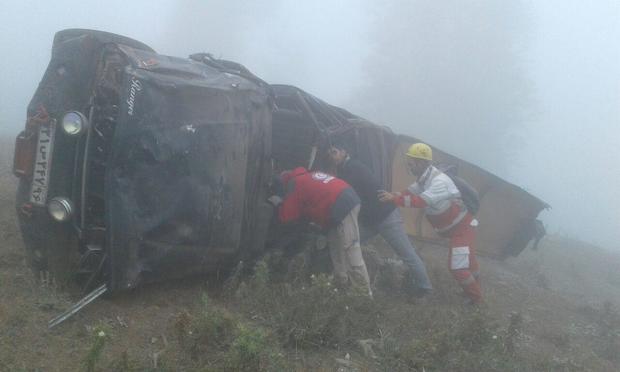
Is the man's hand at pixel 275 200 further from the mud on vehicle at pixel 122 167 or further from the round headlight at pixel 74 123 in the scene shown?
the round headlight at pixel 74 123

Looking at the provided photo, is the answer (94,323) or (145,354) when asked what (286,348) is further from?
(94,323)

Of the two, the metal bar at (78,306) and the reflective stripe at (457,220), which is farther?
the reflective stripe at (457,220)

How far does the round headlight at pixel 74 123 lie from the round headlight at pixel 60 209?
434 mm

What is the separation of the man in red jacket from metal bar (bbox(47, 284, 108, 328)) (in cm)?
158

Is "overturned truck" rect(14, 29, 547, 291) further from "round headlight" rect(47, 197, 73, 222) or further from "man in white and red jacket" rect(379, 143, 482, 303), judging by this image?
"man in white and red jacket" rect(379, 143, 482, 303)

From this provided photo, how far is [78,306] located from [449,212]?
397 centimetres

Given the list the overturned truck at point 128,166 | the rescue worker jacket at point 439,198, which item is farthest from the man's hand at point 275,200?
the rescue worker jacket at point 439,198

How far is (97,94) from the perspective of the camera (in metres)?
3.81

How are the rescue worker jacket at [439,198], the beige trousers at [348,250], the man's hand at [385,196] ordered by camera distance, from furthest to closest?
the rescue worker jacket at [439,198] → the man's hand at [385,196] → the beige trousers at [348,250]

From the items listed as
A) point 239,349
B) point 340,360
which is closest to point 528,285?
point 340,360

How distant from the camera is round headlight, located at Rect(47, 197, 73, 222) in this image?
3689 mm

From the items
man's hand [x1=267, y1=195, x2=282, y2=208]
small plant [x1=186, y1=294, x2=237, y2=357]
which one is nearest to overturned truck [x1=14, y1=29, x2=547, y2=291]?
man's hand [x1=267, y1=195, x2=282, y2=208]

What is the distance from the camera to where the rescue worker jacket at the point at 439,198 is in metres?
5.98

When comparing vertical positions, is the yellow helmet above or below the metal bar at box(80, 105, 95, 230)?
above
